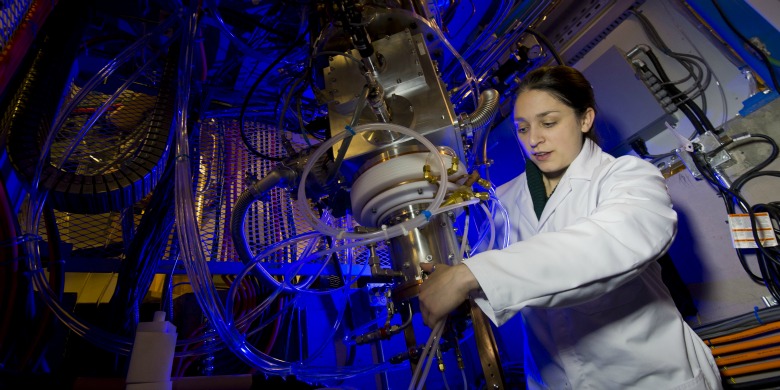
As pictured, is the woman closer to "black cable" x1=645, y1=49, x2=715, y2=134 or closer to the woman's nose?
the woman's nose

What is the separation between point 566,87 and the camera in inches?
48.4

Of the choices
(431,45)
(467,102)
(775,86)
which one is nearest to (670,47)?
(775,86)

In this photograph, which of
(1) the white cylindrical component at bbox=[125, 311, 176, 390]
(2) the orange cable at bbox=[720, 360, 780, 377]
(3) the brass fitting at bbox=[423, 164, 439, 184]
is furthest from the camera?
(2) the orange cable at bbox=[720, 360, 780, 377]

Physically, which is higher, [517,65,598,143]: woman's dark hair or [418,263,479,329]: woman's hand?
[517,65,598,143]: woman's dark hair

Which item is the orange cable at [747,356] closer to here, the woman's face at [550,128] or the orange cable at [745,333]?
the orange cable at [745,333]

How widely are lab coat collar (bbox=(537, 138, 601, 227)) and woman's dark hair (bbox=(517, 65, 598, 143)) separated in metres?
0.14

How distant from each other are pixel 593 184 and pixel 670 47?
95 centimetres

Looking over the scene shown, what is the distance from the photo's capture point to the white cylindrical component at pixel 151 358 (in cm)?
66

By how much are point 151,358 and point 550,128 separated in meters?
1.21

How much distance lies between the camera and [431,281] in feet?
2.46

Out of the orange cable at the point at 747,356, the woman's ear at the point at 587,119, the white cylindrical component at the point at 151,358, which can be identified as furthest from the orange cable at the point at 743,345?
the white cylindrical component at the point at 151,358

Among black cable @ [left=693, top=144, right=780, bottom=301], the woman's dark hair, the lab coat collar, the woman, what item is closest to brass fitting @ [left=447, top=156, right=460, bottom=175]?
the woman

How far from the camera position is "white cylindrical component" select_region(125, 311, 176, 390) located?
0.66 meters

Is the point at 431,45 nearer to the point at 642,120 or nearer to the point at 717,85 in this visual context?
the point at 642,120
